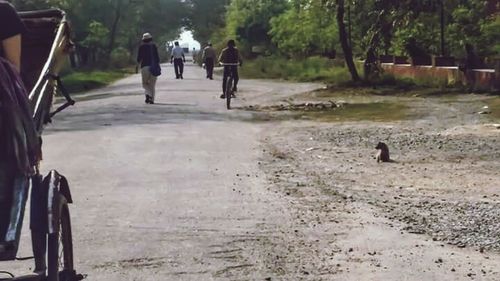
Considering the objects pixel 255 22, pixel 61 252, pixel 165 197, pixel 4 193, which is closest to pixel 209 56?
pixel 165 197

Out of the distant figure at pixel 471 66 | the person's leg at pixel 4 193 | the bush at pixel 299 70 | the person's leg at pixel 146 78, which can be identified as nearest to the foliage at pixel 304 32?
the bush at pixel 299 70

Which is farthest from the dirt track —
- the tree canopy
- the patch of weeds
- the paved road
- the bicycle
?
the tree canopy

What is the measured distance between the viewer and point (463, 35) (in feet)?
98.9

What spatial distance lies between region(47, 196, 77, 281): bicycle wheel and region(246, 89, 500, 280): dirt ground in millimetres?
1724

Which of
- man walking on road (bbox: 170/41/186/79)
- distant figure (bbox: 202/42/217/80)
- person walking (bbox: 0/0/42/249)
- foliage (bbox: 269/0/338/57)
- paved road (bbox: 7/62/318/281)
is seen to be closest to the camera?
person walking (bbox: 0/0/42/249)

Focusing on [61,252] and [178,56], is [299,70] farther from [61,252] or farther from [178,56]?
[61,252]

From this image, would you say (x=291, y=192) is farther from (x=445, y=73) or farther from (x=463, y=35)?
(x=463, y=35)

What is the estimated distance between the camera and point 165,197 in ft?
30.8

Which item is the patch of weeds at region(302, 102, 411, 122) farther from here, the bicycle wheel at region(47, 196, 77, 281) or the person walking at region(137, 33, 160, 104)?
the bicycle wheel at region(47, 196, 77, 281)

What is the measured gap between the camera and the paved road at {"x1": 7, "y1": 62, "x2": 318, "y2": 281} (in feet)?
22.0

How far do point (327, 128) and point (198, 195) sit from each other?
7.46 metres

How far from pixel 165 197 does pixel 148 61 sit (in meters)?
14.4

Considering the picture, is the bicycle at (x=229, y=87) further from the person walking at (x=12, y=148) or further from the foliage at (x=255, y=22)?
the foliage at (x=255, y=22)

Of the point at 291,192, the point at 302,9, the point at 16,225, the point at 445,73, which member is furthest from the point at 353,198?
the point at 302,9
